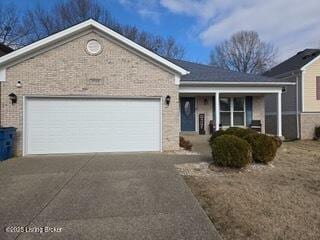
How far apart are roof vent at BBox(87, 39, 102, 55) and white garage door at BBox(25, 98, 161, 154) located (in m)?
1.78

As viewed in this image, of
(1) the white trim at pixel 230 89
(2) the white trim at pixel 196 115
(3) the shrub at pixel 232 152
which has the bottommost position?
(3) the shrub at pixel 232 152

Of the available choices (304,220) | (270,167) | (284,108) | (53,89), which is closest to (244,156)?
(270,167)

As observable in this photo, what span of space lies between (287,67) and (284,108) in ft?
9.57

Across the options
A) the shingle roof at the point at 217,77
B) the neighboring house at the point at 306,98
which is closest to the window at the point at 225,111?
the shingle roof at the point at 217,77

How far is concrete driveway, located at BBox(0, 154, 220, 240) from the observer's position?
4570 millimetres

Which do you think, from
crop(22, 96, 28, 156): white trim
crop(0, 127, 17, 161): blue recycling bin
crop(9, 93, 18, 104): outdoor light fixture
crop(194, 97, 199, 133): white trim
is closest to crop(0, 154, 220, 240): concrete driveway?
crop(0, 127, 17, 161): blue recycling bin

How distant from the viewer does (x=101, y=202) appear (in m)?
5.82

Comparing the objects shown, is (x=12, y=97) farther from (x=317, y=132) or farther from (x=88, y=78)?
(x=317, y=132)

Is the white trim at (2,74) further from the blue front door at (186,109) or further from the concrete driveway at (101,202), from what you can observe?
the blue front door at (186,109)

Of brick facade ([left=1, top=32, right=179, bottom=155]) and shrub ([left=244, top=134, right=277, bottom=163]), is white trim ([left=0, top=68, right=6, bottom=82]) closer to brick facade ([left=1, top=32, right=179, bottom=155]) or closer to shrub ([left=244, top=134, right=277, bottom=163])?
brick facade ([left=1, top=32, right=179, bottom=155])

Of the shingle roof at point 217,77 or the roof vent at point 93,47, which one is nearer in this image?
the roof vent at point 93,47

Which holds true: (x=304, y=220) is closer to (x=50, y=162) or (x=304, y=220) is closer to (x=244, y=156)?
(x=244, y=156)

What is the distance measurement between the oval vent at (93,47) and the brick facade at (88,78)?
6.0 inches

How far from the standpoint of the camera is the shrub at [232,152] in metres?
8.64
